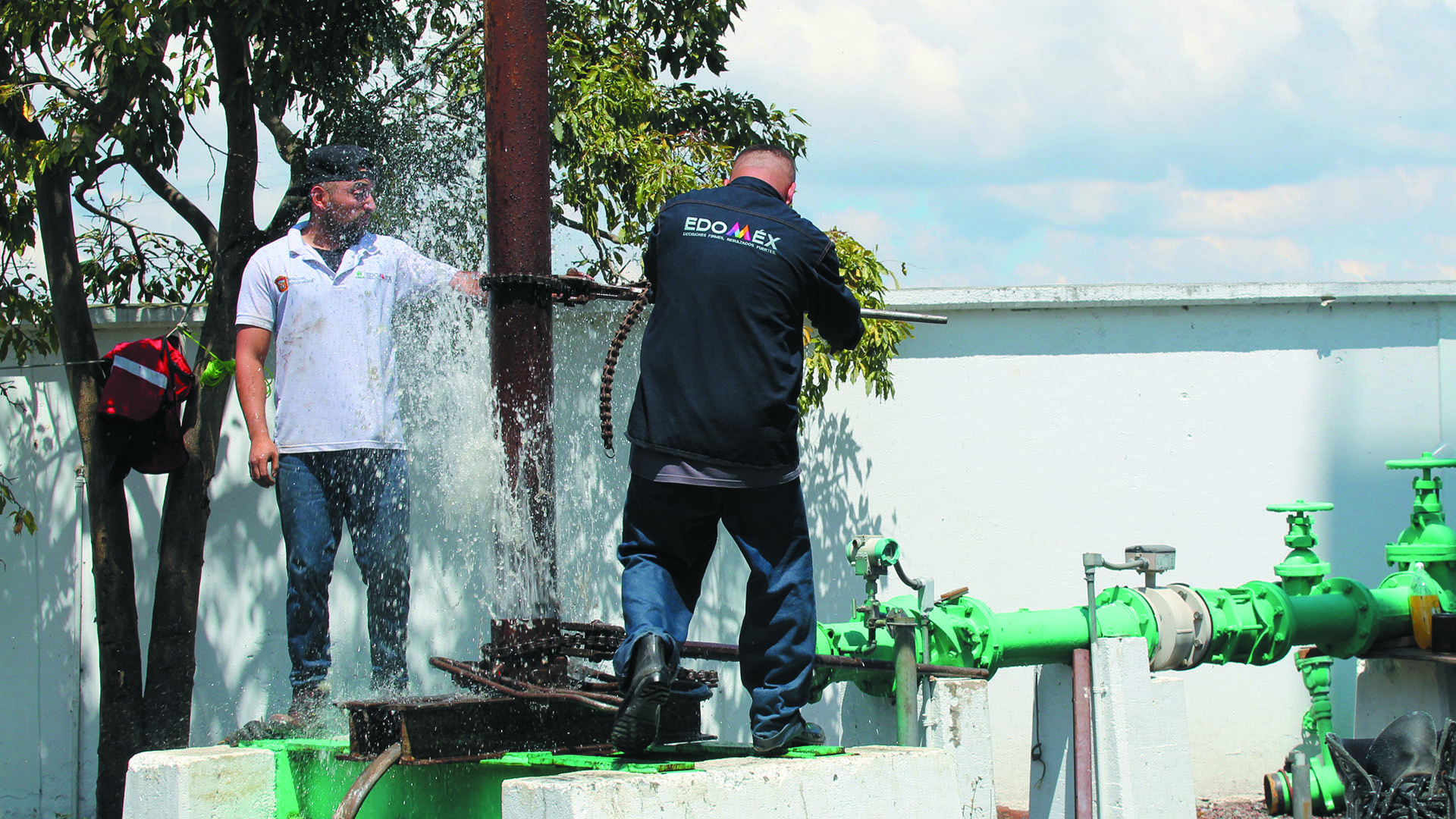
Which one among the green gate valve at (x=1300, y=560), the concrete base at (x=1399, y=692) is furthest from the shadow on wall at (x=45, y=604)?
the concrete base at (x=1399, y=692)

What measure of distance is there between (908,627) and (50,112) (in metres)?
4.62

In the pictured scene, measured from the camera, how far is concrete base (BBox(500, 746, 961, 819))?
8.05 ft

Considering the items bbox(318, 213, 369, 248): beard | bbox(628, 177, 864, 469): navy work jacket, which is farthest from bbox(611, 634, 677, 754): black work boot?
bbox(318, 213, 369, 248): beard

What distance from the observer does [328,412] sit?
3.92 meters

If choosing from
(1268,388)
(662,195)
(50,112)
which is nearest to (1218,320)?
(1268,388)

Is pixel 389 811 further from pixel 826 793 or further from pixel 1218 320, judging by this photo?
pixel 1218 320

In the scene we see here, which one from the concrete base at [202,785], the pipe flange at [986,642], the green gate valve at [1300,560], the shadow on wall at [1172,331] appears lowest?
the concrete base at [202,785]

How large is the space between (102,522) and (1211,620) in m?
4.96

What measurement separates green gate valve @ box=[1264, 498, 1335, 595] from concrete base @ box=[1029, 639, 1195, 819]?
57.8 inches

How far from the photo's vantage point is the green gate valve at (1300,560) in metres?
5.54

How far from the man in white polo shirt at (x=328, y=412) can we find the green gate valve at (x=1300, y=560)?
367 centimetres

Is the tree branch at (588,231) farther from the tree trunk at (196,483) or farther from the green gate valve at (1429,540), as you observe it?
the green gate valve at (1429,540)

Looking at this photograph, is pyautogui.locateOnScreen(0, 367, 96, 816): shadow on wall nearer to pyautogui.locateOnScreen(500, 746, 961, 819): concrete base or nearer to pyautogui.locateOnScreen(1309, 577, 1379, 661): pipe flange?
Result: pyautogui.locateOnScreen(500, 746, 961, 819): concrete base

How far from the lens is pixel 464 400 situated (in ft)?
17.1
